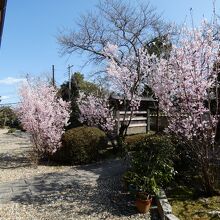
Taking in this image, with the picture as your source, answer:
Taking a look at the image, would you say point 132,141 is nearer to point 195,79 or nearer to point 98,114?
point 98,114

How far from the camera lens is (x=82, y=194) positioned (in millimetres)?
7336

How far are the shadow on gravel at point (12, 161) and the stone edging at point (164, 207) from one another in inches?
242

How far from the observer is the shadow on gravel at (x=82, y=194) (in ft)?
20.8

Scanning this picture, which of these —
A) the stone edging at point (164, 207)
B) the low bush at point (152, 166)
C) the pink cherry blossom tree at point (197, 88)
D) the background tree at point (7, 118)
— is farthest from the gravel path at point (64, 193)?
the background tree at point (7, 118)

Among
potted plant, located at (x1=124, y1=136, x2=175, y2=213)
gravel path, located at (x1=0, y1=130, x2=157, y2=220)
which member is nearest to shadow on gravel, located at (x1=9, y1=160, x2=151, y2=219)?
gravel path, located at (x1=0, y1=130, x2=157, y2=220)

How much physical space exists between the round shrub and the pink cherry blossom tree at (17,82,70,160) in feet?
0.97

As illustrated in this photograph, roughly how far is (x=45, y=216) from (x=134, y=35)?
38.6 feet

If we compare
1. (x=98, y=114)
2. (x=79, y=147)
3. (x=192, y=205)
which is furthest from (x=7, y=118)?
(x=192, y=205)

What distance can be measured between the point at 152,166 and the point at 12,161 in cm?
718

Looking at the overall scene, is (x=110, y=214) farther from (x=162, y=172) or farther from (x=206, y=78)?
(x=206, y=78)

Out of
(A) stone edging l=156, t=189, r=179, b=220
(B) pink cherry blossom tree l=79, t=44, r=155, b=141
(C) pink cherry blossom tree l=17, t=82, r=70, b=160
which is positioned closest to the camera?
(A) stone edging l=156, t=189, r=179, b=220

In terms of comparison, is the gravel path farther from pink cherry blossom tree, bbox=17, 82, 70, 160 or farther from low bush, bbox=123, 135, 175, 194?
pink cherry blossom tree, bbox=17, 82, 70, 160

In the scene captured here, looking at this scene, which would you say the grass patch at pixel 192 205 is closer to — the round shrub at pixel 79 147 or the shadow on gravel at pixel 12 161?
the round shrub at pixel 79 147

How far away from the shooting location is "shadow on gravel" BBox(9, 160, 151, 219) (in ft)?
20.8
